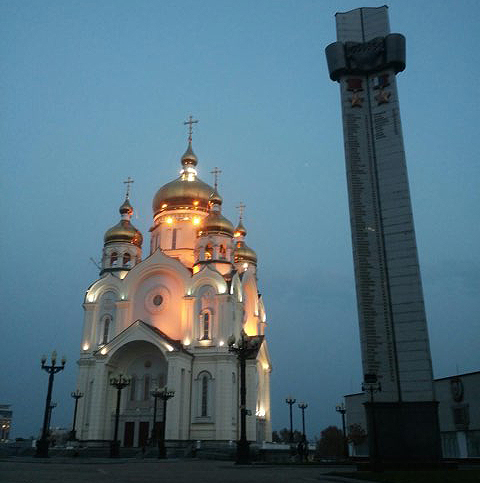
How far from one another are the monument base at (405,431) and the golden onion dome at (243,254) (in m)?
31.3

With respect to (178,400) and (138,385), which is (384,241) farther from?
(138,385)

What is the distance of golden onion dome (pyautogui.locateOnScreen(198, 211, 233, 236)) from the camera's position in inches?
1567

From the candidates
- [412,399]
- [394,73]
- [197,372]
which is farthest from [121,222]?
[412,399]

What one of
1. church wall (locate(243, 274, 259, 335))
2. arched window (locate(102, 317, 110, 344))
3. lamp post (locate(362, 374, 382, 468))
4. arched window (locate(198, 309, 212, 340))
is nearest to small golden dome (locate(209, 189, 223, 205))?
church wall (locate(243, 274, 259, 335))

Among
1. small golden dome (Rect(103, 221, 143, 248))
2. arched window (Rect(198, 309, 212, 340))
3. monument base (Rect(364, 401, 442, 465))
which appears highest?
small golden dome (Rect(103, 221, 143, 248))

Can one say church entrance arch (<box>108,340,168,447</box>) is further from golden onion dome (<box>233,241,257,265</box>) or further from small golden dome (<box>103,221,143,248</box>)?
golden onion dome (<box>233,241,257,265</box>)

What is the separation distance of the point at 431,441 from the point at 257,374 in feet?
72.6

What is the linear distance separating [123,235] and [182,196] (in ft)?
19.4

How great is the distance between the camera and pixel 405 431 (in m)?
18.3

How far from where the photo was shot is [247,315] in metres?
43.6

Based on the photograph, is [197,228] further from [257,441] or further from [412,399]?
[412,399]

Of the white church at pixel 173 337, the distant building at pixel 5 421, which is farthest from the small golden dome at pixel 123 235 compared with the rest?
the distant building at pixel 5 421

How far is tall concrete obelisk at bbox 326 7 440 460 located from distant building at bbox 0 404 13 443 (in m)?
54.7

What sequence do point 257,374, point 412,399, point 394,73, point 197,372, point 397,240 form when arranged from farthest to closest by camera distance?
point 257,374 < point 197,372 < point 394,73 < point 397,240 < point 412,399
